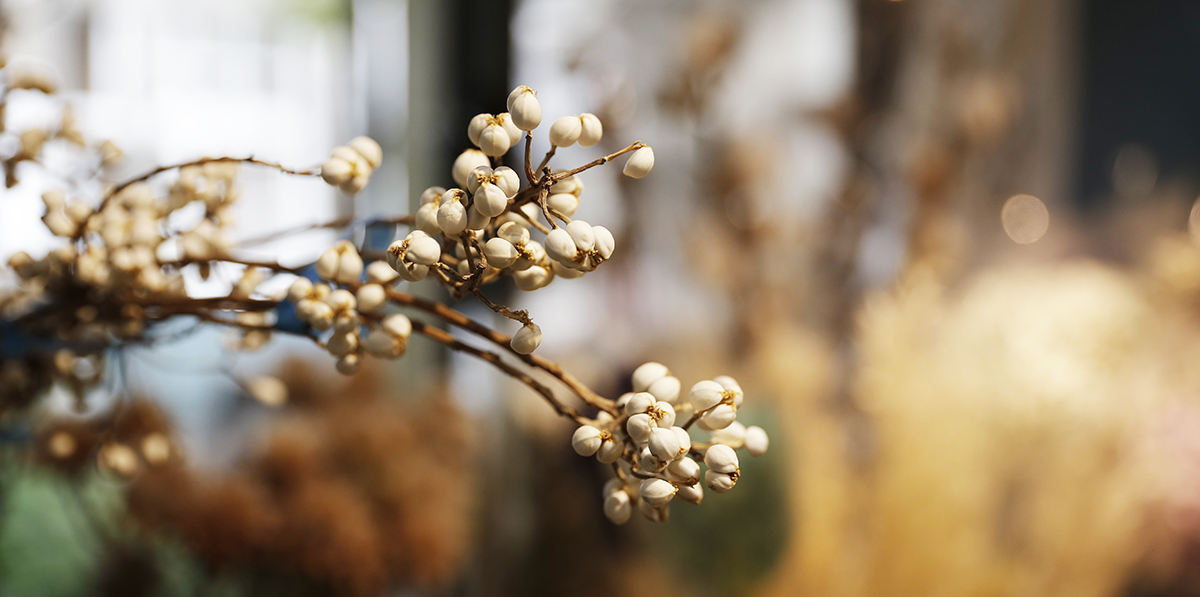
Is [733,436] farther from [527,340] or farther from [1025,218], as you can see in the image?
[1025,218]

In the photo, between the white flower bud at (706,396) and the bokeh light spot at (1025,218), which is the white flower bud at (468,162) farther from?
the bokeh light spot at (1025,218)

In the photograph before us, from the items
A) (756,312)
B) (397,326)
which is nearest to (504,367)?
(397,326)

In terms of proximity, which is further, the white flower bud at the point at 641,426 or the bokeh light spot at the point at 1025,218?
the bokeh light spot at the point at 1025,218

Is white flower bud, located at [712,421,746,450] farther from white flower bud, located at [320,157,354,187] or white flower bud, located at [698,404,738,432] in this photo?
white flower bud, located at [320,157,354,187]

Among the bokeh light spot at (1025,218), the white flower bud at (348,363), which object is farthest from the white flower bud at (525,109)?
the bokeh light spot at (1025,218)

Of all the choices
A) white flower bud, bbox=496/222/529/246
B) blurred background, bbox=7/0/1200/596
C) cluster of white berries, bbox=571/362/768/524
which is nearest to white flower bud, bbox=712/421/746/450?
cluster of white berries, bbox=571/362/768/524

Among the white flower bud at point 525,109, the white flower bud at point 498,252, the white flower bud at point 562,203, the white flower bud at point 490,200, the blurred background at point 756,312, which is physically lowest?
the blurred background at point 756,312
